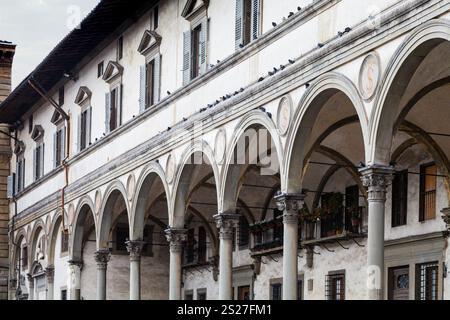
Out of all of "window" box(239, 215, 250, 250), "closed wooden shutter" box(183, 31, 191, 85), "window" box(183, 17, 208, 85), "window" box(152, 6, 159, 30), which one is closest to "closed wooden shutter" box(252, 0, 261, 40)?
"window" box(183, 17, 208, 85)

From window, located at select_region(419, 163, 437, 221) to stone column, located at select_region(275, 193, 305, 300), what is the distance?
3276mm

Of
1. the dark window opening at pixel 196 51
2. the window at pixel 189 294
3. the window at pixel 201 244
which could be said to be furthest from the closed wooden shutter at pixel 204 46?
the window at pixel 189 294

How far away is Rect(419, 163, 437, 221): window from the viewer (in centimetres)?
1928

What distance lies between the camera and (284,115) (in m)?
17.3

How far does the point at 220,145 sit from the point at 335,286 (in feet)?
14.7

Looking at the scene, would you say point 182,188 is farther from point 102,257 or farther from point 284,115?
point 102,257

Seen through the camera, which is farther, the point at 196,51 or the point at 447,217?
the point at 196,51

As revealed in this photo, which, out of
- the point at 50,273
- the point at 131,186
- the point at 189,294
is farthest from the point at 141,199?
the point at 50,273

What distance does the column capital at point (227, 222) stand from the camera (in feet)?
64.8

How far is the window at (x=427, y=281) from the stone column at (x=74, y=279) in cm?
1369

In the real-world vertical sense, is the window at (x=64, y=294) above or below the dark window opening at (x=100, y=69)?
below

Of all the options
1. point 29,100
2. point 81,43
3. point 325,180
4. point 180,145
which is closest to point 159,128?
point 180,145

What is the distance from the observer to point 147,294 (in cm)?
3172

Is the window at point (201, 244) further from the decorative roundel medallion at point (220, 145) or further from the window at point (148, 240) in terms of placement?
the decorative roundel medallion at point (220, 145)
